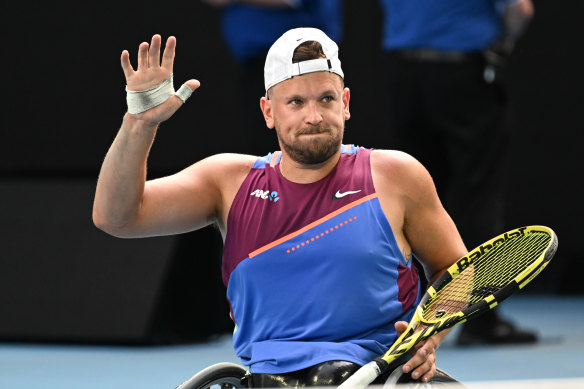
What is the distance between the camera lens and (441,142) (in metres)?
5.42

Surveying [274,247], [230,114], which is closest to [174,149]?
[230,114]

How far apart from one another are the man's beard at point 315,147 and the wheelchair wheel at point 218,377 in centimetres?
55

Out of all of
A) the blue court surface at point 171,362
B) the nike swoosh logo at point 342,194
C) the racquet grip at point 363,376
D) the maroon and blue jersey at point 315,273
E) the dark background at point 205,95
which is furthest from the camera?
the dark background at point 205,95

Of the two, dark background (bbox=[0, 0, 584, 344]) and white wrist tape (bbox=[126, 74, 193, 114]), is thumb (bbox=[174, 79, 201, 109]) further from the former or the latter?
dark background (bbox=[0, 0, 584, 344])

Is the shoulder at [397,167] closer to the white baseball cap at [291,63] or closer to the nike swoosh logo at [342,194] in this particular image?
the nike swoosh logo at [342,194]

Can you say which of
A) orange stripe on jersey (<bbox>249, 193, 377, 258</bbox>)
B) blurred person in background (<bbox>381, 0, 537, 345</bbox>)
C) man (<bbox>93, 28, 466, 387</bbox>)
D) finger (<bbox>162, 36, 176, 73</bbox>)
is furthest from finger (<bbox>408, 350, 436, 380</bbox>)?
blurred person in background (<bbox>381, 0, 537, 345</bbox>)

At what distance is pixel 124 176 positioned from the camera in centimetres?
265

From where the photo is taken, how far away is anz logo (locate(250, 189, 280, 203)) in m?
2.81

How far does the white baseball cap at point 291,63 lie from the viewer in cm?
274

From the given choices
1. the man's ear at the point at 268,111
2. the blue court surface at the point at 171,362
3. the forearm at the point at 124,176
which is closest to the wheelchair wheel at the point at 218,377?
the forearm at the point at 124,176

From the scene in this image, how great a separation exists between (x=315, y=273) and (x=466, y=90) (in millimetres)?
2715

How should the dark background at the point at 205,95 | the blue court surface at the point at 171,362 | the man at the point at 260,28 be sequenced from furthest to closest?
1. the dark background at the point at 205,95
2. the man at the point at 260,28
3. the blue court surface at the point at 171,362

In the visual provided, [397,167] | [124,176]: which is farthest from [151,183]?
[397,167]

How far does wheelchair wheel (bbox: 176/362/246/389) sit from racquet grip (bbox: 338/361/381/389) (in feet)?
1.47
